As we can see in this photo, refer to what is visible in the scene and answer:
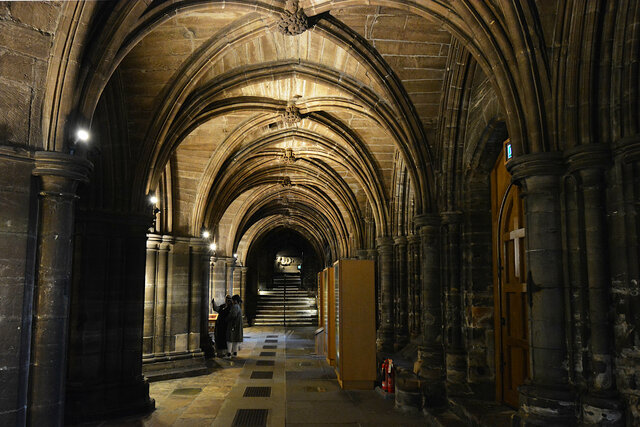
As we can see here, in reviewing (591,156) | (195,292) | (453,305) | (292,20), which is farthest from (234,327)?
(591,156)

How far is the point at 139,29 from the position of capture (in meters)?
5.89

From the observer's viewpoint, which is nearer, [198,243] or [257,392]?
[257,392]

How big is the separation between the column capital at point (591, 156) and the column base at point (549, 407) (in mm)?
1902

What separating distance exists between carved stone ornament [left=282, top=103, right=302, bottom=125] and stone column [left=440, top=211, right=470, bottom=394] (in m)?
4.32

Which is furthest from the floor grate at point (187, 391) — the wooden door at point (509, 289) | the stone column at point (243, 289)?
the stone column at point (243, 289)

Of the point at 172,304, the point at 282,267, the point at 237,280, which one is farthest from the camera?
the point at 282,267

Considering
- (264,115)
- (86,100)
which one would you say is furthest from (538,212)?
(264,115)

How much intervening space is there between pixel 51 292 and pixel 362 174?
9.63m

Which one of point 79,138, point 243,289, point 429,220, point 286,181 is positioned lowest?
point 243,289

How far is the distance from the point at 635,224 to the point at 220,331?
408 inches

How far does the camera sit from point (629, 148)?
4.18 m

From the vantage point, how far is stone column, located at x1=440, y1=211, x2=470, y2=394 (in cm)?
754

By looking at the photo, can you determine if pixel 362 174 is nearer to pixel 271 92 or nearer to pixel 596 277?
pixel 271 92

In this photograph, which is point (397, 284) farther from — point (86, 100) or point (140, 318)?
point (86, 100)
